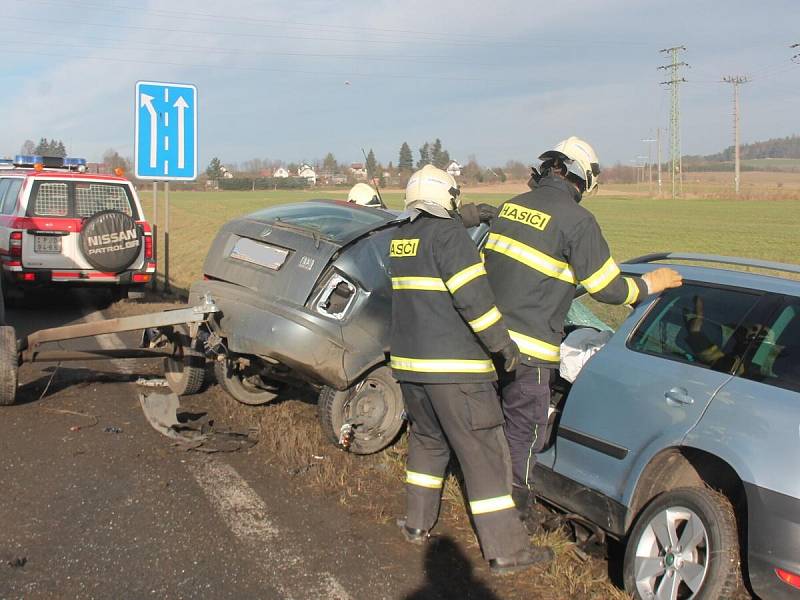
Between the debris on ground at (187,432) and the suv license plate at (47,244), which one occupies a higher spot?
the suv license plate at (47,244)

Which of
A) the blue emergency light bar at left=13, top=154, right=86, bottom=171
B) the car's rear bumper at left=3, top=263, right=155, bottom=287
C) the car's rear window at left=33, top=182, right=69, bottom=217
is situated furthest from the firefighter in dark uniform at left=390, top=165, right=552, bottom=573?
the blue emergency light bar at left=13, top=154, right=86, bottom=171

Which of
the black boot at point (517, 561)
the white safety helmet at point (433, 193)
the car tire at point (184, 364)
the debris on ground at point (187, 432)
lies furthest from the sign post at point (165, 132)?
the black boot at point (517, 561)

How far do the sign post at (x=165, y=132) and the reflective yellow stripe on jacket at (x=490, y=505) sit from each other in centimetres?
871

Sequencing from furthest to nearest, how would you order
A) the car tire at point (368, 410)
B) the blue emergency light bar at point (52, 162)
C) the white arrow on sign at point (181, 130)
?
1. the blue emergency light bar at point (52, 162)
2. the white arrow on sign at point (181, 130)
3. the car tire at point (368, 410)

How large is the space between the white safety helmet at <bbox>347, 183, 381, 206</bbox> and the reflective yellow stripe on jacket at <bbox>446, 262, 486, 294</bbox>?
3868mm

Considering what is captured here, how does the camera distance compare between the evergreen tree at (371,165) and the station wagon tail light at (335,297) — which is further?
the evergreen tree at (371,165)

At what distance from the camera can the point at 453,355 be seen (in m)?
4.16

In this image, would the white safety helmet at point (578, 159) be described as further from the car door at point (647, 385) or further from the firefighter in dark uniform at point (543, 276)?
the car door at point (647, 385)

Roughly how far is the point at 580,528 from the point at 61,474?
10.2 ft

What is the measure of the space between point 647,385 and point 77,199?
31.5 feet

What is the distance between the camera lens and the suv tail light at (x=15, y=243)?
432 inches

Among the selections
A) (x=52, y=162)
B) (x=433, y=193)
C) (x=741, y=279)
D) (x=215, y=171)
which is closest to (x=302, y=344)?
(x=433, y=193)

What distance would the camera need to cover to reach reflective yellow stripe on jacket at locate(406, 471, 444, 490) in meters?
4.39

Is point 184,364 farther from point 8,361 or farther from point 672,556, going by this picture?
point 672,556
